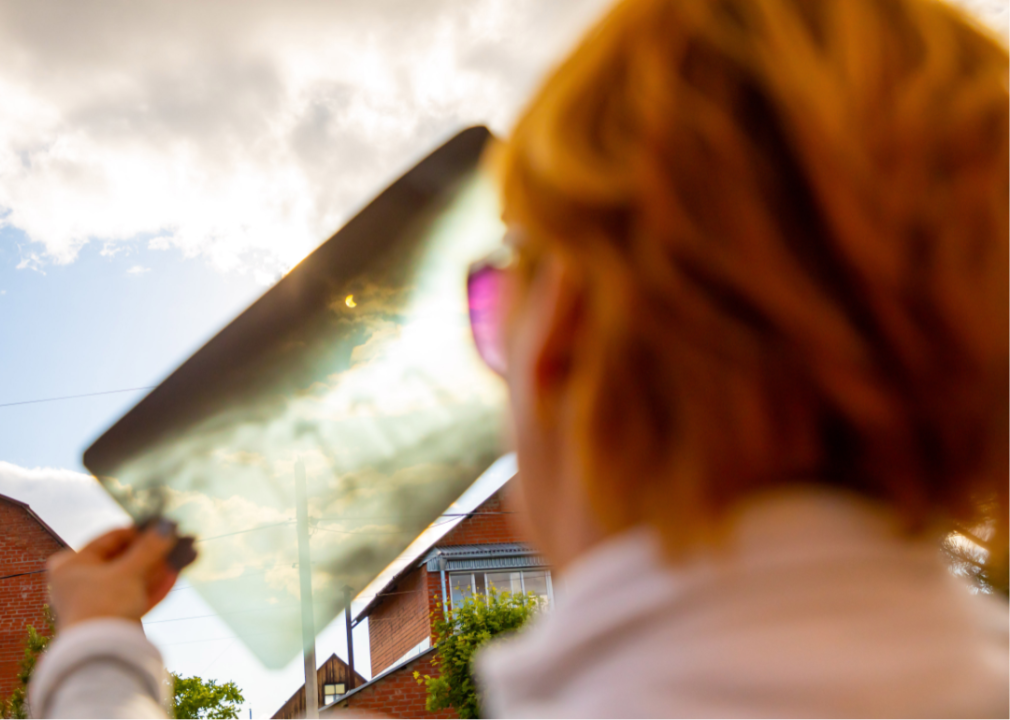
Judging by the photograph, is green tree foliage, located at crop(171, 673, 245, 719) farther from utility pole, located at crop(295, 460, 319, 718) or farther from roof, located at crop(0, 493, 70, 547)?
utility pole, located at crop(295, 460, 319, 718)

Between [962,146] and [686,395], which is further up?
[962,146]

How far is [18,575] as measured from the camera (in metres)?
14.5

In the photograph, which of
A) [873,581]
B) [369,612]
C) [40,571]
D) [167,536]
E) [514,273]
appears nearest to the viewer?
[873,581]

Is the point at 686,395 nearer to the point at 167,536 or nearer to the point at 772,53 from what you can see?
the point at 772,53

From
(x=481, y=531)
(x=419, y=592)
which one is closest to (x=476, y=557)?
(x=481, y=531)

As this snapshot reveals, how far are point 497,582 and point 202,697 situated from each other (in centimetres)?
620

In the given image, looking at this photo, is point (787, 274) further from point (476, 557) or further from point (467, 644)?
point (476, 557)

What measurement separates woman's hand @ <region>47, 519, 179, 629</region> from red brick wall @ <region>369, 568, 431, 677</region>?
1583 centimetres

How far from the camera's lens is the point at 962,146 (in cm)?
36

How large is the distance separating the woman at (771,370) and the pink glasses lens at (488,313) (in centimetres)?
8

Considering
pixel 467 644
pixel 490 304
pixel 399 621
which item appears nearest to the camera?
pixel 490 304

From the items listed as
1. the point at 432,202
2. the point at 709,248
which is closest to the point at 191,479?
the point at 432,202

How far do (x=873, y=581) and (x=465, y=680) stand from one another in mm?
11725

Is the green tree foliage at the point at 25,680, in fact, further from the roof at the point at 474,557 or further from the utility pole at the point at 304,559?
the utility pole at the point at 304,559
